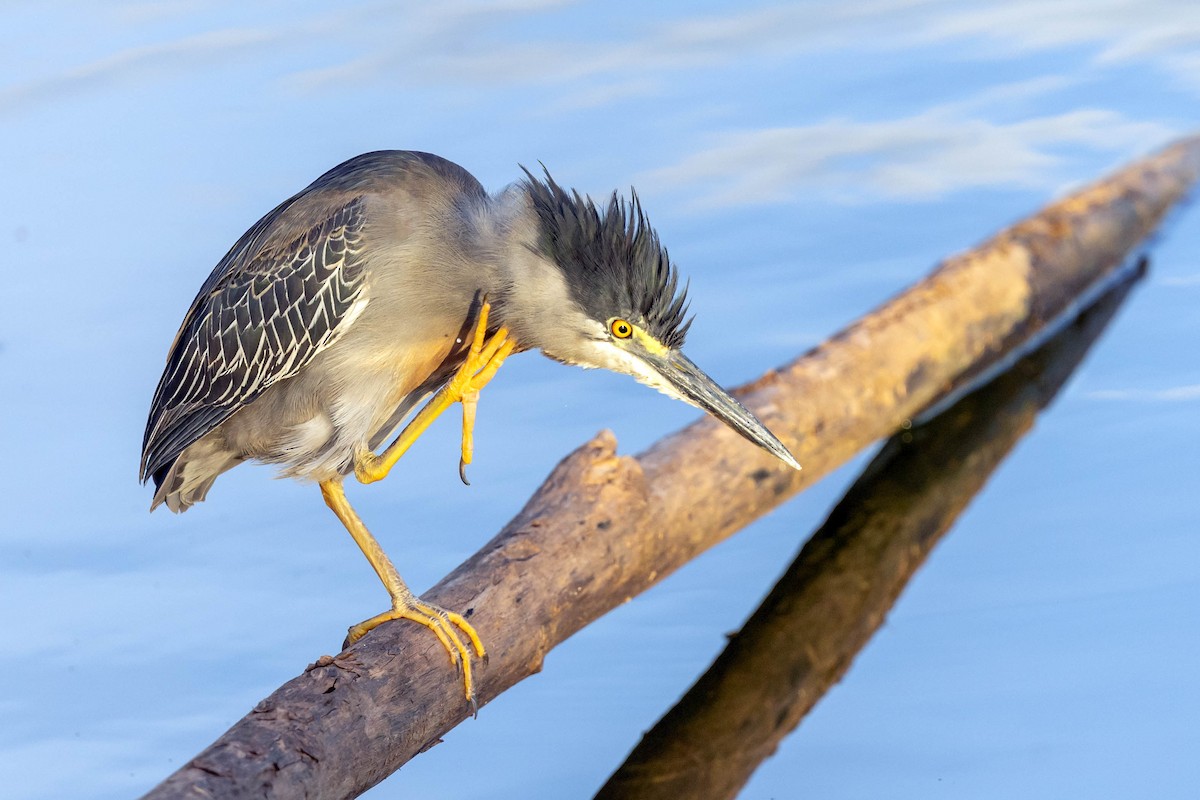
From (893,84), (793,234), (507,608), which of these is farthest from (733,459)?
(893,84)

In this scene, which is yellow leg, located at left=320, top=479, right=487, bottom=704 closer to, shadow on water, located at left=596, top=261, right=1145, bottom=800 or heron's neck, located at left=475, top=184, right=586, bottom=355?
shadow on water, located at left=596, top=261, right=1145, bottom=800

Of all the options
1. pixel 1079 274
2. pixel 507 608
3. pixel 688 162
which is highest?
pixel 688 162

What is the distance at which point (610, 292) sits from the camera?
4391 mm

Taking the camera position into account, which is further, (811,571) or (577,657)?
(811,571)

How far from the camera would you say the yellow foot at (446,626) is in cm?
442

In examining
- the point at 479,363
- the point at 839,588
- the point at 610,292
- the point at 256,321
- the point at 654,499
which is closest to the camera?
the point at 610,292

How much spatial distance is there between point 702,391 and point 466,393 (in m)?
0.72

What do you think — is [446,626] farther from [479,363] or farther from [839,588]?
[839,588]

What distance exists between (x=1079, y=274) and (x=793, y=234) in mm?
1553

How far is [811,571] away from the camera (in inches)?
240

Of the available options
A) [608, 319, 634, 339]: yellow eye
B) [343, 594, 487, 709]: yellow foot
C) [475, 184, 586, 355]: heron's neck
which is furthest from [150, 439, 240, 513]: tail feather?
[608, 319, 634, 339]: yellow eye

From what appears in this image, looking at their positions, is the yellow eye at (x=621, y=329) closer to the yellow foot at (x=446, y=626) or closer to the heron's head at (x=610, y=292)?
the heron's head at (x=610, y=292)

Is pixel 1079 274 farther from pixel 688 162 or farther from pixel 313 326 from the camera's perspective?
pixel 313 326

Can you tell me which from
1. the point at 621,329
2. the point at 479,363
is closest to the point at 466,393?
the point at 479,363
